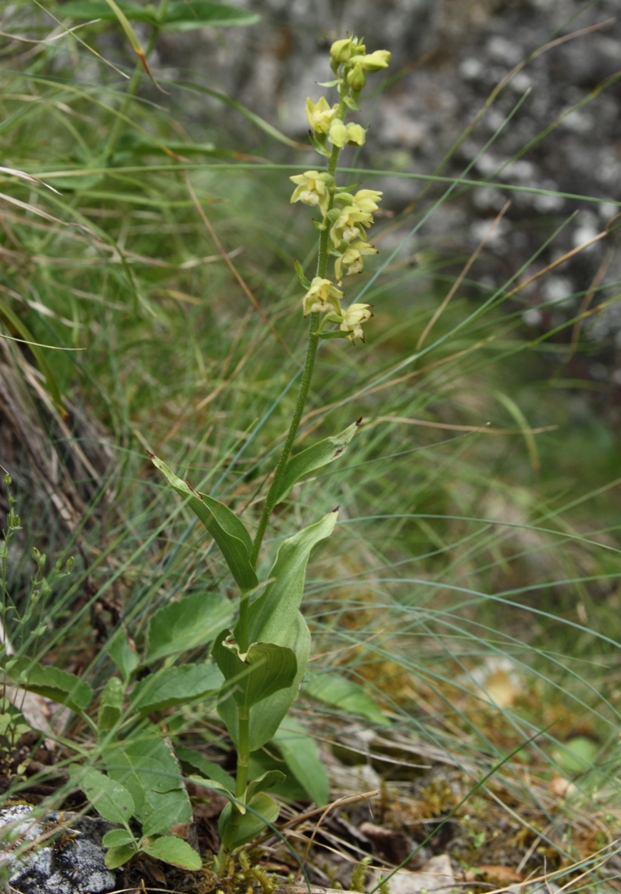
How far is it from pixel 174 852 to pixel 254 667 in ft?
0.88

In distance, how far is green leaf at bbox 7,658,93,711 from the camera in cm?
105

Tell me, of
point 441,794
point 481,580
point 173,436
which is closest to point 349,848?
point 441,794

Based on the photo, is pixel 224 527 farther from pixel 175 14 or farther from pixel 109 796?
pixel 175 14

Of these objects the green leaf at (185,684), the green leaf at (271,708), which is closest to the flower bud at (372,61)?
the green leaf at (271,708)

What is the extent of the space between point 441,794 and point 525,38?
10.9 feet

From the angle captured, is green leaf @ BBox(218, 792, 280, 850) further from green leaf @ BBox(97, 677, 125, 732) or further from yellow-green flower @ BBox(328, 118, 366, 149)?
yellow-green flower @ BBox(328, 118, 366, 149)

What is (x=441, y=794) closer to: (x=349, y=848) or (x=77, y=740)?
(x=349, y=848)

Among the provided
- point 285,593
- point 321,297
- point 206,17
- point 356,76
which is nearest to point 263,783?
point 285,593

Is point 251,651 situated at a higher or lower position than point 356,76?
lower

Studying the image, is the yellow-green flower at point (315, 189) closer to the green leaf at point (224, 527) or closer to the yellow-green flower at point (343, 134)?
the yellow-green flower at point (343, 134)

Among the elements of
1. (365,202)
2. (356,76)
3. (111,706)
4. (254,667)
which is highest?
(356,76)

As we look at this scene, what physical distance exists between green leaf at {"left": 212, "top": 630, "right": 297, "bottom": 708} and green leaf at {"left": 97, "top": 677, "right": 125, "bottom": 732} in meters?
0.18

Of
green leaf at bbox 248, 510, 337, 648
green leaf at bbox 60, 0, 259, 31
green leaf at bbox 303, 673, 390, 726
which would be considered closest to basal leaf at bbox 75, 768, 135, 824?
green leaf at bbox 248, 510, 337, 648

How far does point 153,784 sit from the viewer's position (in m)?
1.02
